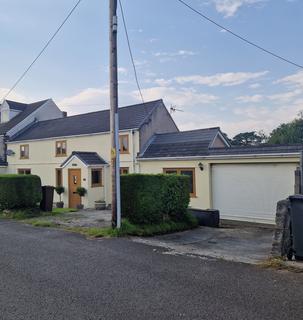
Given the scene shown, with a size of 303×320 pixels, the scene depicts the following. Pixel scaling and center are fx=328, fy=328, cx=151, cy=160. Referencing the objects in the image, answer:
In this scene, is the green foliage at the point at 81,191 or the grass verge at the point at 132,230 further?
the green foliage at the point at 81,191

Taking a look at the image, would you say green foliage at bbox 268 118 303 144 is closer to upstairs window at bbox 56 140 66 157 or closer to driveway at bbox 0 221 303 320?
upstairs window at bbox 56 140 66 157

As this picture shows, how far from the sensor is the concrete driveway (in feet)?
25.1

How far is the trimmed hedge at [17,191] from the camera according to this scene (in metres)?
14.7

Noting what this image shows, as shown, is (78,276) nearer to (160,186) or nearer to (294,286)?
(294,286)

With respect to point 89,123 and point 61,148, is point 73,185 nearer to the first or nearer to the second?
point 61,148

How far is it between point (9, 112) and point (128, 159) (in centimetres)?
1904

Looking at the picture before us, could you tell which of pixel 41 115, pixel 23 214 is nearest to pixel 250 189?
pixel 23 214

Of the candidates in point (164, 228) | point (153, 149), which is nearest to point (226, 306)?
point (164, 228)

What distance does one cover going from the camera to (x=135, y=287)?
511 cm

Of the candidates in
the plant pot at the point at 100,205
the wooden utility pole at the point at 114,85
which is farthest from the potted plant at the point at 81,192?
the wooden utility pole at the point at 114,85

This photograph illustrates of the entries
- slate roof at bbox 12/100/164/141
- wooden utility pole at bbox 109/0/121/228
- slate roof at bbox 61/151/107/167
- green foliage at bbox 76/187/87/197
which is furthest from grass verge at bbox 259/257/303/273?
slate roof at bbox 61/151/107/167

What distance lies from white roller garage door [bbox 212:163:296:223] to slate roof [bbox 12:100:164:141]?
712 cm

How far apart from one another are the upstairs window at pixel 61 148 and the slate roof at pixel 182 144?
7.51 meters

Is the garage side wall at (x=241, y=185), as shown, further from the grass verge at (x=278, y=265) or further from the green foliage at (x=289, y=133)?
the green foliage at (x=289, y=133)
